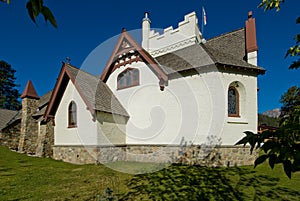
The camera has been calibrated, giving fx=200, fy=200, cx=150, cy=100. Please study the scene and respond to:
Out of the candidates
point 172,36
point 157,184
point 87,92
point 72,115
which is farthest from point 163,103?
point 72,115

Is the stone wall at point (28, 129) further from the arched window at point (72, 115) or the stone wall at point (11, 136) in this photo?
the arched window at point (72, 115)

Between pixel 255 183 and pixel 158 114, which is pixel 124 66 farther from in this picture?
pixel 255 183

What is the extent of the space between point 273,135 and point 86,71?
664 inches

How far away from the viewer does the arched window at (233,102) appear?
12.3m

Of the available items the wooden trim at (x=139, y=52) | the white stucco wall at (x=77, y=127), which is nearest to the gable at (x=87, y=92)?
the white stucco wall at (x=77, y=127)

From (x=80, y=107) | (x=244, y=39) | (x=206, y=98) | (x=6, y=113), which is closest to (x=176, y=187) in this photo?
(x=206, y=98)

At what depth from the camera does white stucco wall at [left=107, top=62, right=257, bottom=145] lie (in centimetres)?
1174

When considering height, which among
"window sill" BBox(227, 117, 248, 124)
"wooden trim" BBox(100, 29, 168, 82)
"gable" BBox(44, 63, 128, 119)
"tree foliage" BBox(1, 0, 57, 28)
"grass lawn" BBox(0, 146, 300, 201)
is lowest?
"grass lawn" BBox(0, 146, 300, 201)

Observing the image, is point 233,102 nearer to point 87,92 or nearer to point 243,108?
point 243,108

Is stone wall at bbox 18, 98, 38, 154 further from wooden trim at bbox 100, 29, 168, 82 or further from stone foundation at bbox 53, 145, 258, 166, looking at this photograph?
wooden trim at bbox 100, 29, 168, 82

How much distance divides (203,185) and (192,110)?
5099 millimetres

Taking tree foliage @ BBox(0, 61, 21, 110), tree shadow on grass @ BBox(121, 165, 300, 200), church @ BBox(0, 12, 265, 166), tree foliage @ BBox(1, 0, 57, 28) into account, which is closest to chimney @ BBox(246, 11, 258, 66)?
church @ BBox(0, 12, 265, 166)

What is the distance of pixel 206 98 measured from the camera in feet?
39.5

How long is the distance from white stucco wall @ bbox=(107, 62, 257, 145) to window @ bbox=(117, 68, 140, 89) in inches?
24.8
